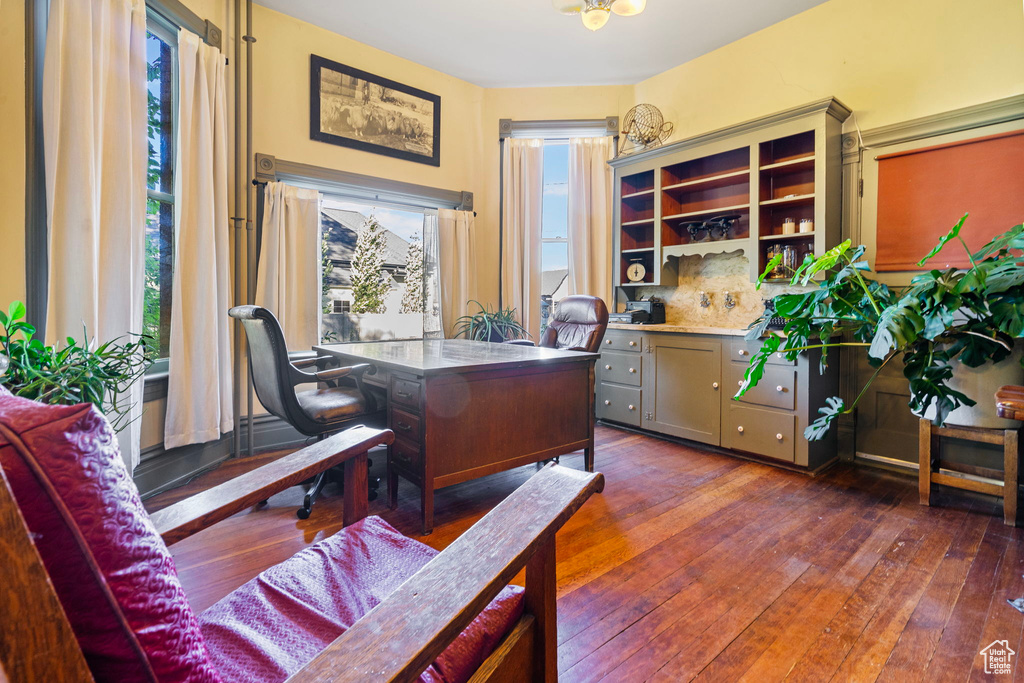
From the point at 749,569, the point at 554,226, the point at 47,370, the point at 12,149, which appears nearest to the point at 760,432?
the point at 749,569

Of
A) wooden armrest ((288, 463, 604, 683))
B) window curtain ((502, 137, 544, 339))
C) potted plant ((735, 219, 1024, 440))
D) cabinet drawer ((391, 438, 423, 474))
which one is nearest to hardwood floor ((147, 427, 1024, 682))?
cabinet drawer ((391, 438, 423, 474))

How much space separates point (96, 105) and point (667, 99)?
4.09 metres

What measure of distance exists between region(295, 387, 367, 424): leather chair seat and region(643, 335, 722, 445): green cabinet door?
2.24m

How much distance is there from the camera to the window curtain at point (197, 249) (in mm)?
2855

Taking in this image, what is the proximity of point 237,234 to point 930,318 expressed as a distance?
4088 mm

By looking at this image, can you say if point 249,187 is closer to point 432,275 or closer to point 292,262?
point 292,262

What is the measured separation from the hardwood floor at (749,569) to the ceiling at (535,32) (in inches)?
128

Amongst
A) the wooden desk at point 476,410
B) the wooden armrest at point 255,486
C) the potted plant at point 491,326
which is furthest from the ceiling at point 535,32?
the wooden armrest at point 255,486

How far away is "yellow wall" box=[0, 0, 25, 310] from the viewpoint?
5.98 ft

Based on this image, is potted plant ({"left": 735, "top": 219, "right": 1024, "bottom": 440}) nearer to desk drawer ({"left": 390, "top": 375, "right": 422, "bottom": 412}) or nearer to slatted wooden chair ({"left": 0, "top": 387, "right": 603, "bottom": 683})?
desk drawer ({"left": 390, "top": 375, "right": 422, "bottom": 412})

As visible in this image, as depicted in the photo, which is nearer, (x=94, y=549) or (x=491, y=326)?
(x=94, y=549)

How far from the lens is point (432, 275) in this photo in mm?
4488

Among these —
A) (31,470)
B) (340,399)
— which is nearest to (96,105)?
(340,399)

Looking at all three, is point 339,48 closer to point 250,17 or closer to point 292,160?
point 250,17
